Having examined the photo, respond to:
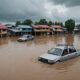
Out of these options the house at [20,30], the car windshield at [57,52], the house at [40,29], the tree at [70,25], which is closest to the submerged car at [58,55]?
the car windshield at [57,52]

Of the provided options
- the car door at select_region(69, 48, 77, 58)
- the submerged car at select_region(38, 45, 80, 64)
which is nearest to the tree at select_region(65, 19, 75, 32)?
the car door at select_region(69, 48, 77, 58)

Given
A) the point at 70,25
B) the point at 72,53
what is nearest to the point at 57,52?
the point at 72,53

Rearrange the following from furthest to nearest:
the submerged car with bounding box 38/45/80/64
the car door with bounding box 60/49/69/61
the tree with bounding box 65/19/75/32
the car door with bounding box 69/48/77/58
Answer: the tree with bounding box 65/19/75/32, the car door with bounding box 69/48/77/58, the car door with bounding box 60/49/69/61, the submerged car with bounding box 38/45/80/64

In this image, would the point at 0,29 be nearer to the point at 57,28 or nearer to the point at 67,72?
the point at 57,28

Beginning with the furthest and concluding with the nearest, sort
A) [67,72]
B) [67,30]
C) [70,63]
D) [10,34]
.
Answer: [67,30], [10,34], [70,63], [67,72]

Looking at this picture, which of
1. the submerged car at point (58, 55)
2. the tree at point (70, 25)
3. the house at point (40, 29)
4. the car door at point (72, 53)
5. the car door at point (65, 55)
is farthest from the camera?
the tree at point (70, 25)

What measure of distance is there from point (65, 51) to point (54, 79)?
489cm

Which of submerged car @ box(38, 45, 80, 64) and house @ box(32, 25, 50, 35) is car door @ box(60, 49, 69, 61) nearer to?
submerged car @ box(38, 45, 80, 64)

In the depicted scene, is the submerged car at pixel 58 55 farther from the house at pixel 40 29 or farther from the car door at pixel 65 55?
the house at pixel 40 29

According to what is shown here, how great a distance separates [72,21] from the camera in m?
86.1

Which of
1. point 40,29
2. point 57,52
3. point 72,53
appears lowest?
point 40,29

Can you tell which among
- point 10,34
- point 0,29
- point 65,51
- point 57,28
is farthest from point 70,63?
point 57,28

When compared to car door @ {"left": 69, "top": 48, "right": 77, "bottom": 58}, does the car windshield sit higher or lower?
higher

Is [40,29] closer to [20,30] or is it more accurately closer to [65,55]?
[20,30]
